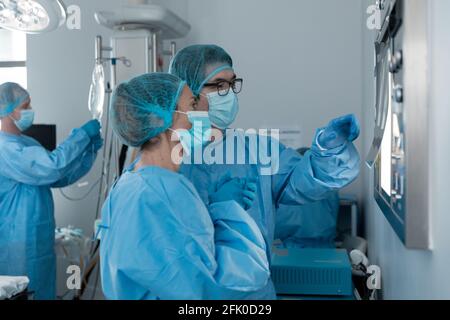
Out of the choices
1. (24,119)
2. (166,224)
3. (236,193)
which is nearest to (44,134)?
(24,119)

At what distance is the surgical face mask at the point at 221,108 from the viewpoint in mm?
Result: 1179

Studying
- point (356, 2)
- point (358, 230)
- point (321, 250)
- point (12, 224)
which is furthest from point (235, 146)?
point (12, 224)

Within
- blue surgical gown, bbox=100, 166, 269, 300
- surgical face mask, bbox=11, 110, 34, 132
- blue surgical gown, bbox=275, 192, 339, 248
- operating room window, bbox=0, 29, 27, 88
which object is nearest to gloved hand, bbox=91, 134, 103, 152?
surgical face mask, bbox=11, 110, 34, 132

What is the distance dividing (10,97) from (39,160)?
271 mm

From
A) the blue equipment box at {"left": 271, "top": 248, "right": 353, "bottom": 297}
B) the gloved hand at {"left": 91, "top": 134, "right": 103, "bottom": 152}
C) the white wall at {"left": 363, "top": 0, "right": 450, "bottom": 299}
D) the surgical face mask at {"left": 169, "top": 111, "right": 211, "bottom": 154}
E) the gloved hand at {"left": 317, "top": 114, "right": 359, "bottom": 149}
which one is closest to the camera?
the white wall at {"left": 363, "top": 0, "right": 450, "bottom": 299}

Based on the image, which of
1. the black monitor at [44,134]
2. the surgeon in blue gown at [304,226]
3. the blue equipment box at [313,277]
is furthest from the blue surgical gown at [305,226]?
the black monitor at [44,134]

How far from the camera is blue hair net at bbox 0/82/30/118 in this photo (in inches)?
76.5

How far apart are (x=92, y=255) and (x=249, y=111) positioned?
1142mm

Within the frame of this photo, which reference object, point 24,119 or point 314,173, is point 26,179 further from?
point 314,173

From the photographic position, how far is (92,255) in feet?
7.44

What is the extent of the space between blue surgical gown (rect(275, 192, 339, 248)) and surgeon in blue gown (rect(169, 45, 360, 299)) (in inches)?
17.3

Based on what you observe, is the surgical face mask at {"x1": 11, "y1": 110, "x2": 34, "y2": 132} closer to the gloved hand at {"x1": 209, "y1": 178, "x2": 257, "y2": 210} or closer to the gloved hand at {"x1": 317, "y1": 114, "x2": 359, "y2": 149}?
the gloved hand at {"x1": 209, "y1": 178, "x2": 257, "y2": 210}

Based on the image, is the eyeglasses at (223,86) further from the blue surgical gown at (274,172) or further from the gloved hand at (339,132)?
the gloved hand at (339,132)

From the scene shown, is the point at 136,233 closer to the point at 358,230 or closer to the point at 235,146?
the point at 235,146
